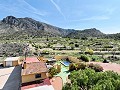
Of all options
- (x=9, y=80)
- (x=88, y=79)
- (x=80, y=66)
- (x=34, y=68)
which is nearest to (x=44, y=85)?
(x=34, y=68)

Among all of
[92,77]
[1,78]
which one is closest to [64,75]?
[1,78]

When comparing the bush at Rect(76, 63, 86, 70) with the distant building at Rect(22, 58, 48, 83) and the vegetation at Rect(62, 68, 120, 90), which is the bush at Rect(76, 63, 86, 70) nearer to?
the distant building at Rect(22, 58, 48, 83)

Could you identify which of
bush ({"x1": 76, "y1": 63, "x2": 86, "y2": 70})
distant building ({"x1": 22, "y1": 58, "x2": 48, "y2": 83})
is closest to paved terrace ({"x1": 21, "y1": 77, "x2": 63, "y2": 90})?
distant building ({"x1": 22, "y1": 58, "x2": 48, "y2": 83})

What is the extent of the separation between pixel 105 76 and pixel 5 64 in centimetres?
2485

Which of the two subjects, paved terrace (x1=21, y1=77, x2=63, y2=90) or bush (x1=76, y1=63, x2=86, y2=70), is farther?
bush (x1=76, y1=63, x2=86, y2=70)

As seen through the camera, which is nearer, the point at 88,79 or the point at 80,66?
the point at 88,79

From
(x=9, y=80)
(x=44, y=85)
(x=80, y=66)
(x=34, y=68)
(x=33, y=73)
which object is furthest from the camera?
(x=80, y=66)

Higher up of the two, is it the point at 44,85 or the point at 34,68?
the point at 34,68

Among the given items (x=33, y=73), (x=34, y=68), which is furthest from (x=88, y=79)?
(x=34, y=68)

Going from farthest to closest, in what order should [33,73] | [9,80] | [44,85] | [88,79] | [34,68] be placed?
[9,80], [34,68], [33,73], [44,85], [88,79]

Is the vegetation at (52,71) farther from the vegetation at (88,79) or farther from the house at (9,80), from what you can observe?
the vegetation at (88,79)

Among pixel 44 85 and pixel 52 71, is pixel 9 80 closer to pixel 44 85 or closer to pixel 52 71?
pixel 52 71

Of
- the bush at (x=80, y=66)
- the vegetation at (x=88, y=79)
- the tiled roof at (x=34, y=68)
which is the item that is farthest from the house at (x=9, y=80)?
the bush at (x=80, y=66)

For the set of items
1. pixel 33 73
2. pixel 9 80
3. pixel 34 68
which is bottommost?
pixel 9 80
